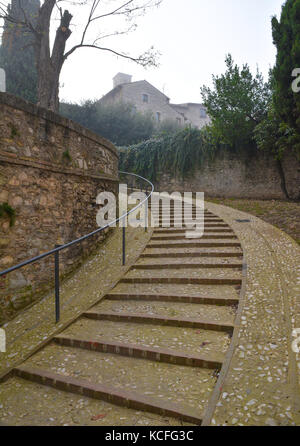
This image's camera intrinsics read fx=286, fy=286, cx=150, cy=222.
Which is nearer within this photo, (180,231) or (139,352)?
(139,352)

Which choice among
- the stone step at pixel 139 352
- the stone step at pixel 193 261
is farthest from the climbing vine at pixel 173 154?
the stone step at pixel 139 352

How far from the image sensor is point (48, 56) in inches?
305

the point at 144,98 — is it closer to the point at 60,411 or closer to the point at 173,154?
the point at 173,154

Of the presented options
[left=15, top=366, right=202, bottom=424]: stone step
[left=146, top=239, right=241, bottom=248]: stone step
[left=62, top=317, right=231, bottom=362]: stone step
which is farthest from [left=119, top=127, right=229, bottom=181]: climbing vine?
[left=15, top=366, right=202, bottom=424]: stone step

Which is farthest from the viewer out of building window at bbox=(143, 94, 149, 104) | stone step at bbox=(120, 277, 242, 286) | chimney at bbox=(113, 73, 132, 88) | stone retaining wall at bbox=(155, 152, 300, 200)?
chimney at bbox=(113, 73, 132, 88)

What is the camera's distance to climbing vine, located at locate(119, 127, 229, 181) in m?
12.8

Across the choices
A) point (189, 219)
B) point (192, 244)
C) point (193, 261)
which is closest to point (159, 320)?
point (193, 261)

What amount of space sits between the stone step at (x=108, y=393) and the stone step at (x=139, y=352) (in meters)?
0.45

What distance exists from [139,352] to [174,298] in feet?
3.49

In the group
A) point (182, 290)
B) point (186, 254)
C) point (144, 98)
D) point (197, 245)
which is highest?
point (144, 98)

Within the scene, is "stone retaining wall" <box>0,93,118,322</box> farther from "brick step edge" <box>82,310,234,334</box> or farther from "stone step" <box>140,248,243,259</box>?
"stone step" <box>140,248,243,259</box>

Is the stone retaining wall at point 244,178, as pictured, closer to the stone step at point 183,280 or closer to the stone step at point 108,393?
the stone step at point 183,280

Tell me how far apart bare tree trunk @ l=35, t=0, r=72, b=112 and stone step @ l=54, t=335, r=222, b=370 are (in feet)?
21.7
